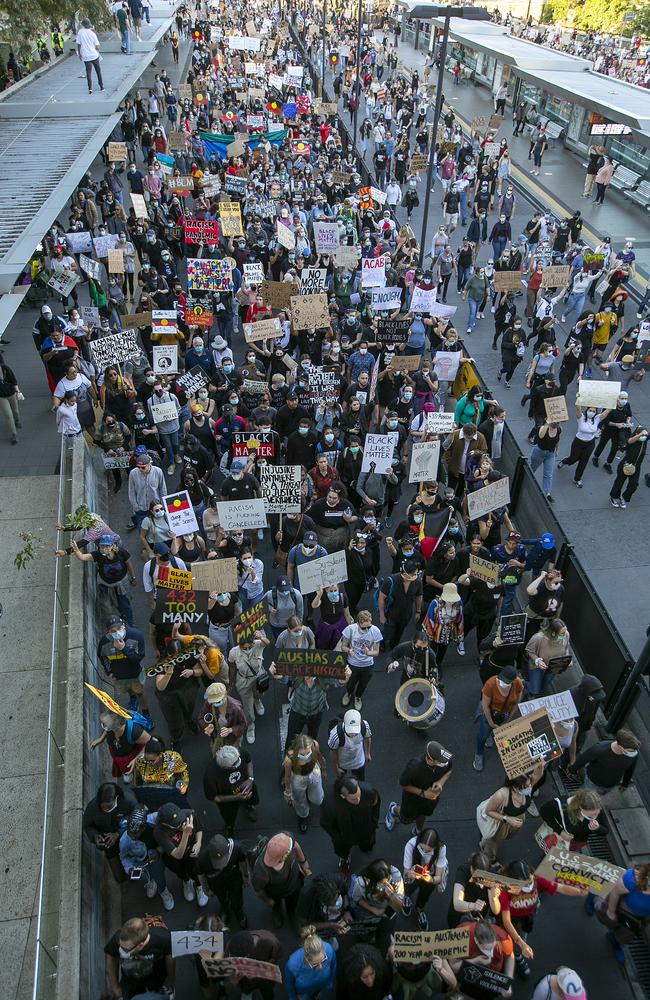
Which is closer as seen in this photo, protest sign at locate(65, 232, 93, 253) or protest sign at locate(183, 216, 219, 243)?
protest sign at locate(183, 216, 219, 243)

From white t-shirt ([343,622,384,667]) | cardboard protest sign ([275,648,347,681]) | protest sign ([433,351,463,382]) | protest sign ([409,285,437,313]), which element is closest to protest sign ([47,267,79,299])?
protest sign ([409,285,437,313])

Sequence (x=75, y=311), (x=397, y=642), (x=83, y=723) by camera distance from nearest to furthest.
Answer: (x=83, y=723)
(x=397, y=642)
(x=75, y=311)

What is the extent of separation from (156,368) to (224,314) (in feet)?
10.8

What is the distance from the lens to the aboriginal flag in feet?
28.8

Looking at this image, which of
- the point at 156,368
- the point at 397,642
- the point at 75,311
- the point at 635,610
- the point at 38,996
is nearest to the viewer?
the point at 38,996

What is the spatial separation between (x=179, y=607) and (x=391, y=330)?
281 inches

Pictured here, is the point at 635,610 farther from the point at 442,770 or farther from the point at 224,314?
the point at 224,314

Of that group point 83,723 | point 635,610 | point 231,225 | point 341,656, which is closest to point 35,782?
point 83,723

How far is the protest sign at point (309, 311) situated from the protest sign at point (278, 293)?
27.3 inches

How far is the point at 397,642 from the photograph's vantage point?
8641mm

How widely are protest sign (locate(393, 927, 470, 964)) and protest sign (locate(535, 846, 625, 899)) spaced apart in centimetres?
96

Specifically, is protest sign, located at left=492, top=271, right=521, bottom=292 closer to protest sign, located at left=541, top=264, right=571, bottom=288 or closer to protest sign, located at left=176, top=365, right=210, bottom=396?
protest sign, located at left=541, top=264, right=571, bottom=288

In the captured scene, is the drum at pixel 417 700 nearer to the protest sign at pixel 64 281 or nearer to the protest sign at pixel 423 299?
the protest sign at pixel 423 299

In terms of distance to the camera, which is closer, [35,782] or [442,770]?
[442,770]
